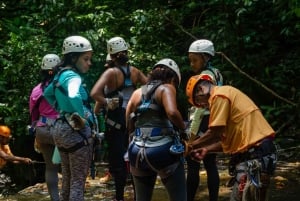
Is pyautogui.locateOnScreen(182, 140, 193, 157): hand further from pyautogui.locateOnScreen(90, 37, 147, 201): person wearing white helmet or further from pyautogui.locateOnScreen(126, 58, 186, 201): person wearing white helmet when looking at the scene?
pyautogui.locateOnScreen(90, 37, 147, 201): person wearing white helmet

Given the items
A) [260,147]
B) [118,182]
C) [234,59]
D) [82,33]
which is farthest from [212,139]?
[82,33]

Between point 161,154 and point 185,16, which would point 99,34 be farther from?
point 161,154

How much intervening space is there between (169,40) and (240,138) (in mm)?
6321

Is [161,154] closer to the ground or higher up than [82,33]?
closer to the ground

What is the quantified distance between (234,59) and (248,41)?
62cm

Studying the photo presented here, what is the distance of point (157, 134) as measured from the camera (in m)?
4.53

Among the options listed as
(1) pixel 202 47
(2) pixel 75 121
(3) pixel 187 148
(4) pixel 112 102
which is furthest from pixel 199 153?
(4) pixel 112 102

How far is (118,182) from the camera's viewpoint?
21.2 ft

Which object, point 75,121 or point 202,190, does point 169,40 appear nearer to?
point 202,190

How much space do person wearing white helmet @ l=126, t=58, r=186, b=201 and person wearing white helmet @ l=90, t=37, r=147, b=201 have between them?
1626 millimetres

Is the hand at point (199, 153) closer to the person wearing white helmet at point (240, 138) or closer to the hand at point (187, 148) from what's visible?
the person wearing white helmet at point (240, 138)

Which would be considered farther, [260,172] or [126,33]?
[126,33]

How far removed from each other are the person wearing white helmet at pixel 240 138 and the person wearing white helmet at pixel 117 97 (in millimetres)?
1972

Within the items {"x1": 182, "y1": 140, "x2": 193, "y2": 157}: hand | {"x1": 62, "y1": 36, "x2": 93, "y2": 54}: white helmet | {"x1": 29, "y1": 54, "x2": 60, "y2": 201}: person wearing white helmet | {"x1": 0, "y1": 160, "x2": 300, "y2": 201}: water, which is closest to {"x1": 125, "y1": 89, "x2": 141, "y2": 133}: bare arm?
{"x1": 182, "y1": 140, "x2": 193, "y2": 157}: hand
